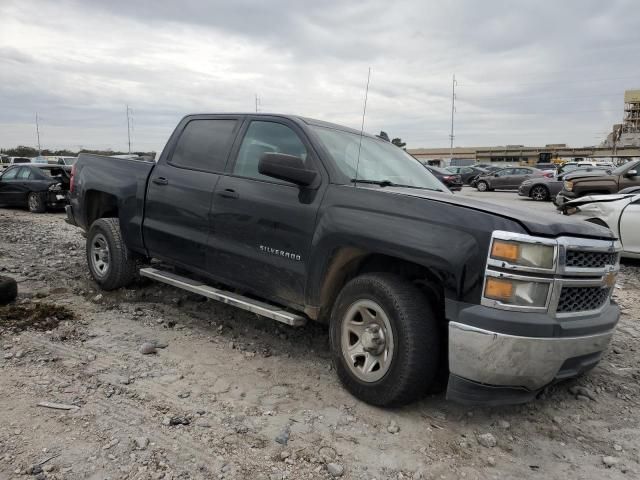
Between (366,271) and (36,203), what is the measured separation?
526 inches

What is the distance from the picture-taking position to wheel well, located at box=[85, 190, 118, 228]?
5.73 metres

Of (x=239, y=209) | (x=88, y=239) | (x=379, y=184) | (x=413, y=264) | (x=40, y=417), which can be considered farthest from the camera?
(x=88, y=239)

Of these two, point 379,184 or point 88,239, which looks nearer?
point 379,184

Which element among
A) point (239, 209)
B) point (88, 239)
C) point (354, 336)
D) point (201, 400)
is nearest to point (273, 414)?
point (201, 400)

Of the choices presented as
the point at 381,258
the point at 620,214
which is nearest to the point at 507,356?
the point at 381,258

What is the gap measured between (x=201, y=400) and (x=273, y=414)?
1.60 feet

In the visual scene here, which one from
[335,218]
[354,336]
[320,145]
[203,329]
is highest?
[320,145]

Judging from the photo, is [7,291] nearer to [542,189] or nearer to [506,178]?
[542,189]

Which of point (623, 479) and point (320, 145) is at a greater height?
point (320, 145)

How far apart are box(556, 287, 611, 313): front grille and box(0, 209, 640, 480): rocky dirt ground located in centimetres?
76

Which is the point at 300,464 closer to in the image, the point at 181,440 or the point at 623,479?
the point at 181,440

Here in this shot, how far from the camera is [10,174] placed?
15.0 metres

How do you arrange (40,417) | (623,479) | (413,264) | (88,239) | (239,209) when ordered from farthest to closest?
(88,239), (239,209), (413,264), (40,417), (623,479)

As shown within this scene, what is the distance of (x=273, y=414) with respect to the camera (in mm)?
3199
